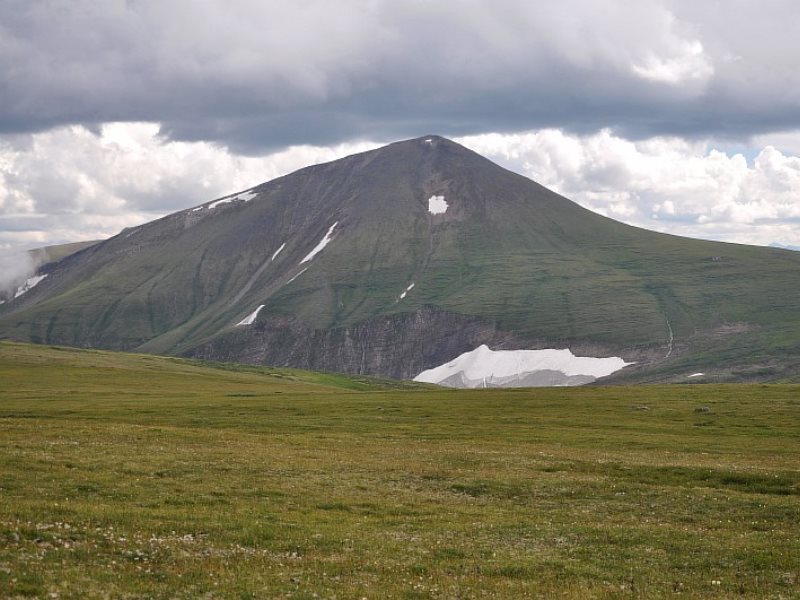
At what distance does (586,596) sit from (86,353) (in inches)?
7355

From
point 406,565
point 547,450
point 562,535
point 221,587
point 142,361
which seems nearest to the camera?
point 221,587

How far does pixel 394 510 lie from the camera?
110ft

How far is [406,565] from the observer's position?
79.7 ft

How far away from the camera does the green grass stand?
22438 millimetres

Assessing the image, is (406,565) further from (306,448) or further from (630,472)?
(306,448)

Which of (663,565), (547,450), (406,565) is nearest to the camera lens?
(406,565)

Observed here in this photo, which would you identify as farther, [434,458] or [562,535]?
[434,458]

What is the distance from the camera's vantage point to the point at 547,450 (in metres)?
57.0

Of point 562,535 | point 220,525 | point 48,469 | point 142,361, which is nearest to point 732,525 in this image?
point 562,535

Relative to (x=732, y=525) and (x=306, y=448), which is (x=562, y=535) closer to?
(x=732, y=525)

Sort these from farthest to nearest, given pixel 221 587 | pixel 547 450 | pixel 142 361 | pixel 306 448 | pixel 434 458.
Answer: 1. pixel 142 361
2. pixel 547 450
3. pixel 306 448
4. pixel 434 458
5. pixel 221 587

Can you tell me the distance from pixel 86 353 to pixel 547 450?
15770 cm

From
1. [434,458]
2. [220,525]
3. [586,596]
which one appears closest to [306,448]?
[434,458]

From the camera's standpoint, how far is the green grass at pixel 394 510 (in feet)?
73.6
